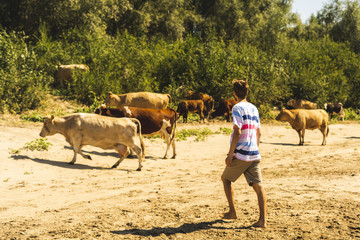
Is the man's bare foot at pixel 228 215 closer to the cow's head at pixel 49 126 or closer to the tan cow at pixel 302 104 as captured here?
the cow's head at pixel 49 126

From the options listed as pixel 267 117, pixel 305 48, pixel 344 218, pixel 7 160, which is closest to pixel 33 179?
pixel 7 160

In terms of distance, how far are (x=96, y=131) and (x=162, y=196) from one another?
375cm

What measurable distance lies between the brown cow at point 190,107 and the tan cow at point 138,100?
1.88m

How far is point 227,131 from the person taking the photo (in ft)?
60.2

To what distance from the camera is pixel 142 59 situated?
23.5 meters

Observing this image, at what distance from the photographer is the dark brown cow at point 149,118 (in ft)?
A: 41.2

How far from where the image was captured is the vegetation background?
66.2 ft

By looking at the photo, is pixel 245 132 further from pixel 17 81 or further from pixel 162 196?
pixel 17 81

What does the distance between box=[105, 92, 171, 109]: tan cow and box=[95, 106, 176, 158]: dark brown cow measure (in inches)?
178

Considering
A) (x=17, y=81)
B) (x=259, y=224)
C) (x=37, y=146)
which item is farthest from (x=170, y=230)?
(x=17, y=81)

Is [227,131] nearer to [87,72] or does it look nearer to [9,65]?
[87,72]

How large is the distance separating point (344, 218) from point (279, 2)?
47822 mm

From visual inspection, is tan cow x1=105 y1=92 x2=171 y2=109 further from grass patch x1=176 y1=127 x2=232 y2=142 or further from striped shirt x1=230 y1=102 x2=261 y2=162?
striped shirt x1=230 y1=102 x2=261 y2=162

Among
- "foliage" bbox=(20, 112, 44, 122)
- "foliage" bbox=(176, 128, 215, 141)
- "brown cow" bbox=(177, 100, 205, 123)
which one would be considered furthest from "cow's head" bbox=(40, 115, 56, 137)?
"brown cow" bbox=(177, 100, 205, 123)
